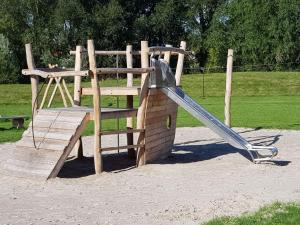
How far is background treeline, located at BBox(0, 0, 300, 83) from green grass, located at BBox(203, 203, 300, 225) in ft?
146

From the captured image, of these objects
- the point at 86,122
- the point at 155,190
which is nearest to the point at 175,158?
the point at 86,122

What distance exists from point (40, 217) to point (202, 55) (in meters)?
61.5

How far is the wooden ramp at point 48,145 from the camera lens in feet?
31.8

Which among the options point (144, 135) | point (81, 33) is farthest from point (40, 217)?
point (81, 33)

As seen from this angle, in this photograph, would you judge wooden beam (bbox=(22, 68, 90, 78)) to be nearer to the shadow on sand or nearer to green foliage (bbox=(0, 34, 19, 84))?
the shadow on sand

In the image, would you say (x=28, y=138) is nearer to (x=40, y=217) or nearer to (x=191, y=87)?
(x=40, y=217)

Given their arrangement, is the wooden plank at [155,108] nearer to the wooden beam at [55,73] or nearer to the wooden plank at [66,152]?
the wooden plank at [66,152]

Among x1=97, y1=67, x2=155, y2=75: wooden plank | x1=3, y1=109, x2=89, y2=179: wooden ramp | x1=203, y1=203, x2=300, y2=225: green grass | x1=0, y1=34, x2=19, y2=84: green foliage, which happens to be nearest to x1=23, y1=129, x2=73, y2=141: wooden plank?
x1=3, y1=109, x2=89, y2=179: wooden ramp

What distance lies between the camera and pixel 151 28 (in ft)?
205

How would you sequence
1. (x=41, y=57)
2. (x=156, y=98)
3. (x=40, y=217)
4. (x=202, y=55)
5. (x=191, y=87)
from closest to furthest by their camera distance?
(x=40, y=217) < (x=156, y=98) < (x=191, y=87) < (x=41, y=57) < (x=202, y=55)

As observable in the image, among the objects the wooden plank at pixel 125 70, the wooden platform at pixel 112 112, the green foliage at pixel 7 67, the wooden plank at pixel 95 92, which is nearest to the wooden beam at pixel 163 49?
the wooden plank at pixel 125 70

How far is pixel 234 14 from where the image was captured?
6297 cm

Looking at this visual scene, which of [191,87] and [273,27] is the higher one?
[273,27]

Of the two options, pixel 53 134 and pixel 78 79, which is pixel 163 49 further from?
pixel 53 134
